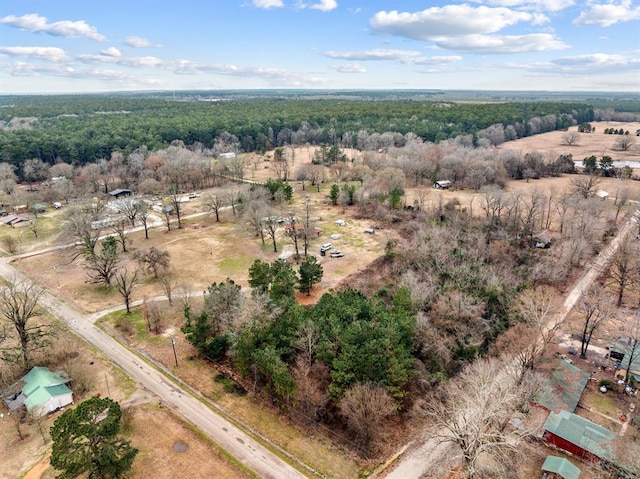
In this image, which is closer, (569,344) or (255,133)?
(569,344)

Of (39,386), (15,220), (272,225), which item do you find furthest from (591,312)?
(15,220)

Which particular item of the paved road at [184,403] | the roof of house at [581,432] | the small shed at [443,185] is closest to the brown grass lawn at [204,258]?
the paved road at [184,403]

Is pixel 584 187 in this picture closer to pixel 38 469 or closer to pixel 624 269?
pixel 624 269

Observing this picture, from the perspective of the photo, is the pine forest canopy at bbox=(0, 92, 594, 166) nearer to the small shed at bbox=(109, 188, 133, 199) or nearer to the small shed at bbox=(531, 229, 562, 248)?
the small shed at bbox=(109, 188, 133, 199)

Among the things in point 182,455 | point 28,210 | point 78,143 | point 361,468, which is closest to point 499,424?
point 361,468

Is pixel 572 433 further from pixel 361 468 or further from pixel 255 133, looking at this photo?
pixel 255 133

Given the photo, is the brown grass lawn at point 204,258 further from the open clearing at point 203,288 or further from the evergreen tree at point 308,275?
the evergreen tree at point 308,275
